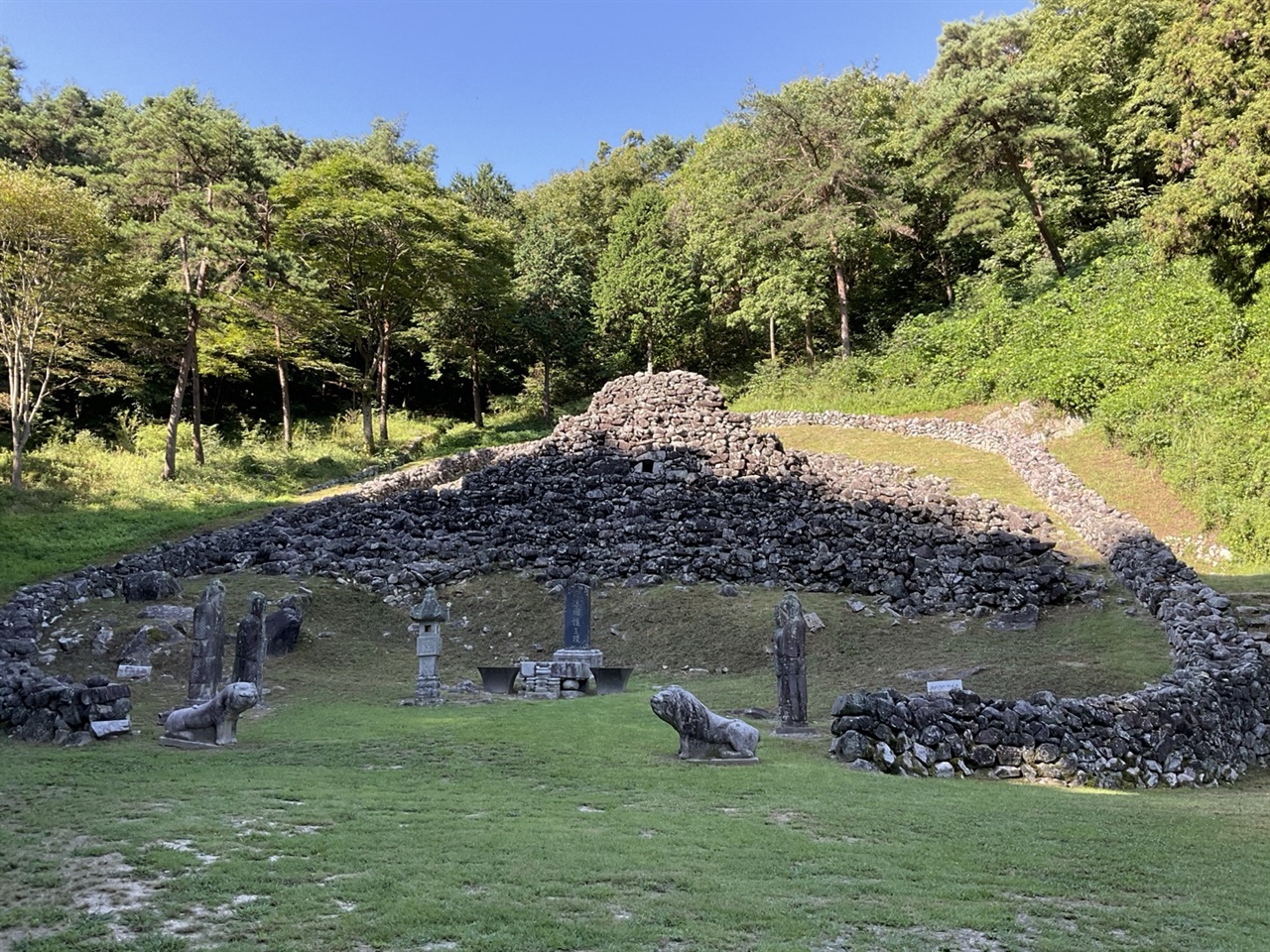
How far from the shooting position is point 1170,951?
4.70m

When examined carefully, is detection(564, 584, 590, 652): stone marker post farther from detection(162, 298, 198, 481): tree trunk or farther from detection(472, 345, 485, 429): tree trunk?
detection(472, 345, 485, 429): tree trunk

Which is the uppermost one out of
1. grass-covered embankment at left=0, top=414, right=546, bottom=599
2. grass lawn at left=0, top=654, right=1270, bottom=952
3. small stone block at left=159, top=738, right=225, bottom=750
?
grass-covered embankment at left=0, top=414, right=546, bottom=599

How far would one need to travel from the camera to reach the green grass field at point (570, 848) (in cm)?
464

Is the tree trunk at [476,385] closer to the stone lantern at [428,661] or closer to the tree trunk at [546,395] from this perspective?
the tree trunk at [546,395]

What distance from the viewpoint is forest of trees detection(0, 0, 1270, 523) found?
26.6m

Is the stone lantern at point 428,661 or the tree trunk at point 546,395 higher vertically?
the tree trunk at point 546,395

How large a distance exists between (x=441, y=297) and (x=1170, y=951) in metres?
41.3

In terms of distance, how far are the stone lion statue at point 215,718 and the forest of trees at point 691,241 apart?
66.8 feet

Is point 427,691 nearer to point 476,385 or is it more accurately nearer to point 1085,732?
point 1085,732

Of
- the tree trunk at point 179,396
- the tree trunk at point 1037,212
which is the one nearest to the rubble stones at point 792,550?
the tree trunk at point 179,396

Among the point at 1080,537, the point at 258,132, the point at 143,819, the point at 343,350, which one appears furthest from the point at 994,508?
the point at 258,132

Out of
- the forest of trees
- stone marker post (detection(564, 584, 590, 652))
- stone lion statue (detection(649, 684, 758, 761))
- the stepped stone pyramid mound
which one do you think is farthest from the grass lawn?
the forest of trees

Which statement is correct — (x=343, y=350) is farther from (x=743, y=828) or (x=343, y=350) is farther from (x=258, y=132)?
(x=743, y=828)

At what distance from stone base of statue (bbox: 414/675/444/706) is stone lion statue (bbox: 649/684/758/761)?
5266mm
